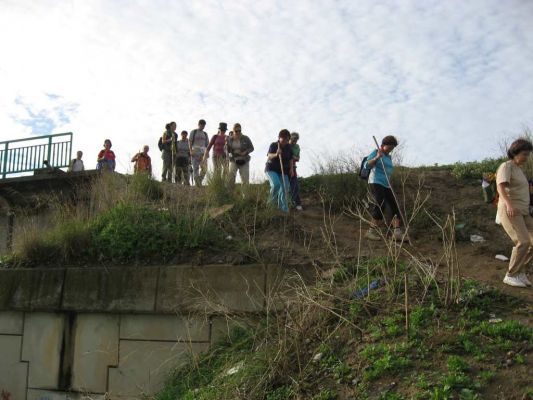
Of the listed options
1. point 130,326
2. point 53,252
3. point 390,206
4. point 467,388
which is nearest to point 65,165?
point 53,252

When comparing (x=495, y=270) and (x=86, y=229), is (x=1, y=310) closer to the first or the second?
(x=86, y=229)

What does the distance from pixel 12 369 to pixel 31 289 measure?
116 centimetres

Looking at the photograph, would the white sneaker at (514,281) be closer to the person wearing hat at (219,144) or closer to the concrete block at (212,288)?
the concrete block at (212,288)

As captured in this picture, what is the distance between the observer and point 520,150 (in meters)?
6.35

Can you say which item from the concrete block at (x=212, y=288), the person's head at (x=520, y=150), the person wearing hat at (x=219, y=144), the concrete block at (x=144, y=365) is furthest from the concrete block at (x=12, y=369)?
the person's head at (x=520, y=150)

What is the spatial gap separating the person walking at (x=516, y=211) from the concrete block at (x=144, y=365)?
12.2 ft

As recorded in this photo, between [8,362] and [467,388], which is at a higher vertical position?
[467,388]

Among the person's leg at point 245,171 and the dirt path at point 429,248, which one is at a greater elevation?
the person's leg at point 245,171

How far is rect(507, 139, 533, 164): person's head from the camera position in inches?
249

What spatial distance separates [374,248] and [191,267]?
2.57m

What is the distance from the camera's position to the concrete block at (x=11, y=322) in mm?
7805

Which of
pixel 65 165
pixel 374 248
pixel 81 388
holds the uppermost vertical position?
pixel 65 165

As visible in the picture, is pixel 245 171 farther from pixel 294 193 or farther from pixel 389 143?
pixel 389 143

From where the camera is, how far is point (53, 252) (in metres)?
8.27
